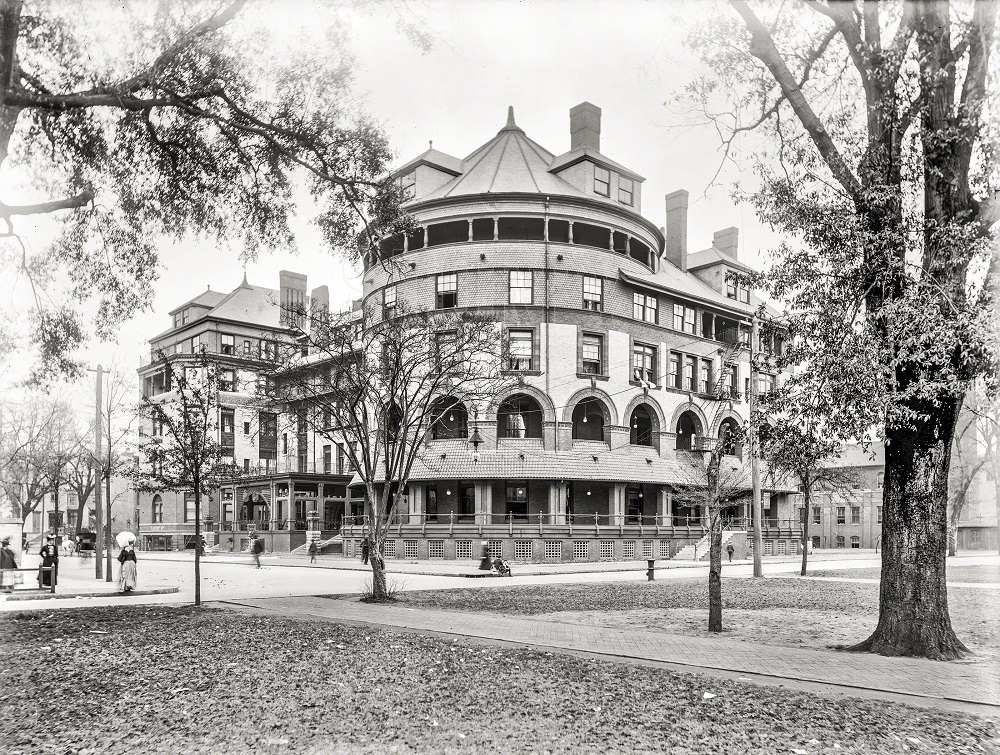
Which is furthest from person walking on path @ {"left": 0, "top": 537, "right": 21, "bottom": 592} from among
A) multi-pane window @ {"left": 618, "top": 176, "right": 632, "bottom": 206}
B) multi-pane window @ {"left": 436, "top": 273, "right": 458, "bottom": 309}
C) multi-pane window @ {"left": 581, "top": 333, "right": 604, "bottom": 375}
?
multi-pane window @ {"left": 618, "top": 176, "right": 632, "bottom": 206}

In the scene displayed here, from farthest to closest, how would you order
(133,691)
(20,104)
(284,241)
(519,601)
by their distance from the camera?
(519,601), (284,241), (20,104), (133,691)

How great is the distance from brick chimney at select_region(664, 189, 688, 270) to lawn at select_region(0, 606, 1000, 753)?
48907 mm

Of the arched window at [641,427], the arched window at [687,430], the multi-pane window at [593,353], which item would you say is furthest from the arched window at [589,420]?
the arched window at [687,430]

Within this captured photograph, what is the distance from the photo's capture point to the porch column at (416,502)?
4499 centimetres

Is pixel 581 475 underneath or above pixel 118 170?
underneath

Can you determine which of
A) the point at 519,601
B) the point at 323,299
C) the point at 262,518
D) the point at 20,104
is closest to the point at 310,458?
the point at 262,518

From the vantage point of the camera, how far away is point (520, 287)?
4416 cm

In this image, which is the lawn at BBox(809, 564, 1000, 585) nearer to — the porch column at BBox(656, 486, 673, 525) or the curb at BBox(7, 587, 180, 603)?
the porch column at BBox(656, 486, 673, 525)

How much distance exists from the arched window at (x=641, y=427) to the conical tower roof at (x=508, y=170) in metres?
12.9

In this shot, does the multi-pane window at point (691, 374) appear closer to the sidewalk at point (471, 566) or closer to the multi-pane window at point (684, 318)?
the multi-pane window at point (684, 318)

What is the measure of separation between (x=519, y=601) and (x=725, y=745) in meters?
14.1

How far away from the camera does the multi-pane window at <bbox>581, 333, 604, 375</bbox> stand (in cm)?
4545

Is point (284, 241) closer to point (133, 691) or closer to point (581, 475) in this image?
point (133, 691)

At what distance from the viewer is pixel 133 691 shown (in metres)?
8.67
